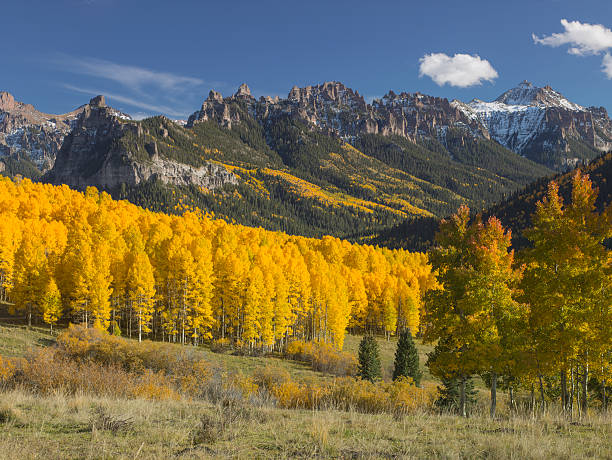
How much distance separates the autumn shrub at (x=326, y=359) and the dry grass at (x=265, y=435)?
3371 centimetres

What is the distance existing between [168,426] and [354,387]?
30.7 feet

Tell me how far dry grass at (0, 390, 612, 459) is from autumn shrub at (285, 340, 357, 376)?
111ft

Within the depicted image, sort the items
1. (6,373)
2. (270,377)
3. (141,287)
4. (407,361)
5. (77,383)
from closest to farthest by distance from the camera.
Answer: (77,383) < (6,373) < (270,377) < (407,361) < (141,287)

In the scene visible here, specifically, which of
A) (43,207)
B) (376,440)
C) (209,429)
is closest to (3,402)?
(209,429)

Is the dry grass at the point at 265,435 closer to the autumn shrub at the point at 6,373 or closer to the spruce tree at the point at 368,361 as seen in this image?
the autumn shrub at the point at 6,373

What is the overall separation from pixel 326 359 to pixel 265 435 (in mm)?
36931

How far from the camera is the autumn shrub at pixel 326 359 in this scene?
137ft

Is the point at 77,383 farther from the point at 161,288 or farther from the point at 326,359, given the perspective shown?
the point at 161,288

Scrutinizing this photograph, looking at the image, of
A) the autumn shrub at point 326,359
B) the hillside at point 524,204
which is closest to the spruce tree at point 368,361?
the autumn shrub at point 326,359

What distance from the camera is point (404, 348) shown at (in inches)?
1415

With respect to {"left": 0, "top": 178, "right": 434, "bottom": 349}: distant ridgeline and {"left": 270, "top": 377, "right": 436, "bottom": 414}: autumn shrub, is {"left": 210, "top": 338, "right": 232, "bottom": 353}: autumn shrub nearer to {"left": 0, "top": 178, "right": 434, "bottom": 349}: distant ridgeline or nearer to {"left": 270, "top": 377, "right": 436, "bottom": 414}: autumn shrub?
{"left": 0, "top": 178, "right": 434, "bottom": 349}: distant ridgeline

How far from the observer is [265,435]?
7.30 meters

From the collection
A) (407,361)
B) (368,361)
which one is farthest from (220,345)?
(407,361)

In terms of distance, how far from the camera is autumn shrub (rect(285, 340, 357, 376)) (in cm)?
4191
